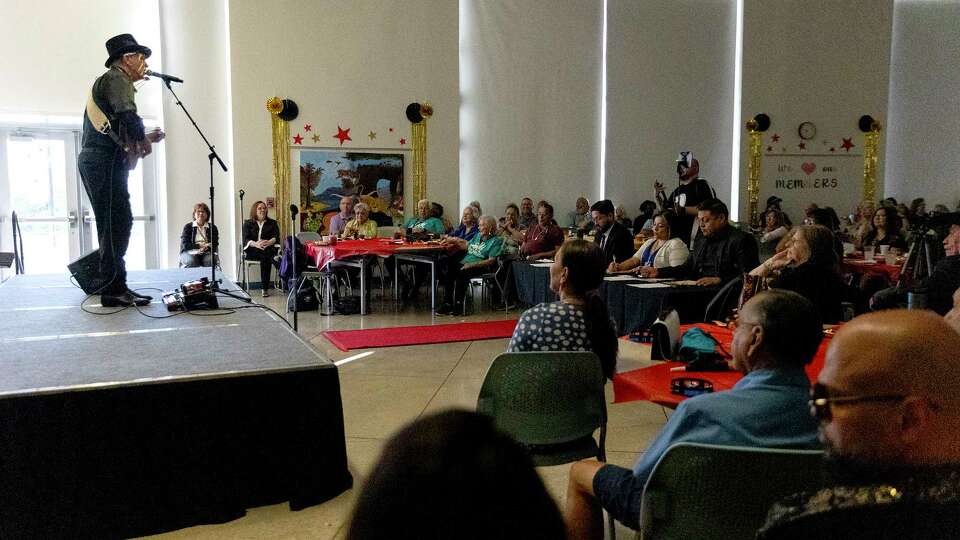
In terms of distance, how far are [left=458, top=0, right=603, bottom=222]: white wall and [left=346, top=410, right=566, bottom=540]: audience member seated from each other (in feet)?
37.4

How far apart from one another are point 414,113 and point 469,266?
360 centimetres

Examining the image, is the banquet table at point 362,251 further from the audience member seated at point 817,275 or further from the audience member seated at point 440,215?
the audience member seated at point 817,275

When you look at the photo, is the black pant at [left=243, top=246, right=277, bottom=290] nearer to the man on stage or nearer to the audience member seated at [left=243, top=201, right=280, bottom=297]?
the audience member seated at [left=243, top=201, right=280, bottom=297]

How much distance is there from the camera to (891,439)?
118cm

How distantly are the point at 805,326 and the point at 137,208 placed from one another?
34.2 ft

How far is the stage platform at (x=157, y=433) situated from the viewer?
8.86ft

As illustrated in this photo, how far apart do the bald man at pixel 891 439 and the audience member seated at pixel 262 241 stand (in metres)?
9.53

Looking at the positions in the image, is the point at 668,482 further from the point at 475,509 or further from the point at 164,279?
the point at 164,279

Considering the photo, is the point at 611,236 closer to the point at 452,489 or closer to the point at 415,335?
the point at 415,335

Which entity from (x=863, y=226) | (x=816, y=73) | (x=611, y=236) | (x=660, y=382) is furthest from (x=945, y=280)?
(x=816, y=73)

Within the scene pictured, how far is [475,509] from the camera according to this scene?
0.62m

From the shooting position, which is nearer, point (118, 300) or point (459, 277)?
point (118, 300)

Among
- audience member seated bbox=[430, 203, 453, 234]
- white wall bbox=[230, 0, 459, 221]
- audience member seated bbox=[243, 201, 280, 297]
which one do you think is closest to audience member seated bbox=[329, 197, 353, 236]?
audience member seated bbox=[243, 201, 280, 297]

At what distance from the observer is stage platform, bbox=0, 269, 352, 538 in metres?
2.70
